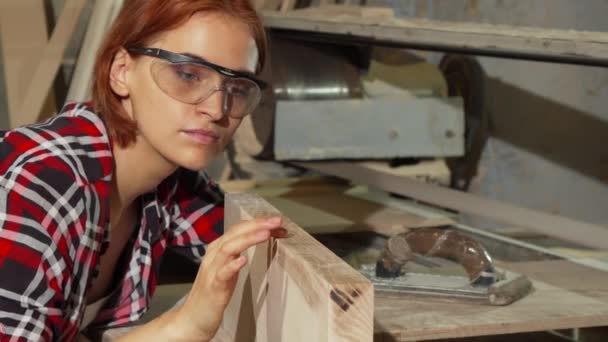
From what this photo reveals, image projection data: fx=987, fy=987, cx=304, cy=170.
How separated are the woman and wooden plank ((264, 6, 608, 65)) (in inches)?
21.1

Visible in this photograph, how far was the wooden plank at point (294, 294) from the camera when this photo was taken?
1.06 meters

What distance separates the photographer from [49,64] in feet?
10.4

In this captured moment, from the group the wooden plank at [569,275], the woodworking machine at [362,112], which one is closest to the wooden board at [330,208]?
the woodworking machine at [362,112]

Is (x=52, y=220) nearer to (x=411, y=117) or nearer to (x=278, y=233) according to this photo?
(x=278, y=233)

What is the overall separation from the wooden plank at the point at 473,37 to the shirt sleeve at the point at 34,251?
922 millimetres

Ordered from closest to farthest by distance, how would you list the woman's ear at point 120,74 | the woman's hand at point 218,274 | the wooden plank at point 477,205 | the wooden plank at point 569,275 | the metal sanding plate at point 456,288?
the woman's hand at point 218,274 < the woman's ear at point 120,74 < the metal sanding plate at point 456,288 < the wooden plank at point 569,275 < the wooden plank at point 477,205

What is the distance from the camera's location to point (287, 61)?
3363 mm

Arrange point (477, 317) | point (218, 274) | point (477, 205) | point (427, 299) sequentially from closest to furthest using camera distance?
point (218, 274)
point (477, 317)
point (427, 299)
point (477, 205)

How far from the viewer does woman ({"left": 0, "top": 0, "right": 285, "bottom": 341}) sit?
4.58 ft

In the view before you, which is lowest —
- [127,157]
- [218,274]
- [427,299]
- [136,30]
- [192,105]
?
[427,299]

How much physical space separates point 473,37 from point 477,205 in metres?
0.72

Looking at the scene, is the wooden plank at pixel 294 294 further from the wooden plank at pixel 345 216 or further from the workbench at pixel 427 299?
the wooden plank at pixel 345 216

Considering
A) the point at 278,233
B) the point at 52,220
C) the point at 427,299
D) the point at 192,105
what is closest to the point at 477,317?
the point at 427,299

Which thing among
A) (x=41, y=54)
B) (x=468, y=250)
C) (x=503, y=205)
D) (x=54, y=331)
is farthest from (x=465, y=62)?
(x=54, y=331)
